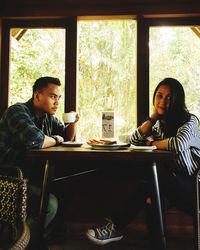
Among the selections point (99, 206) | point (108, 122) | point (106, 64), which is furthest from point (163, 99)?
point (99, 206)

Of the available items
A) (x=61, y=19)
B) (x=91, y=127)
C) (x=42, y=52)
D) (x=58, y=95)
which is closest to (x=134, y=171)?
(x=91, y=127)

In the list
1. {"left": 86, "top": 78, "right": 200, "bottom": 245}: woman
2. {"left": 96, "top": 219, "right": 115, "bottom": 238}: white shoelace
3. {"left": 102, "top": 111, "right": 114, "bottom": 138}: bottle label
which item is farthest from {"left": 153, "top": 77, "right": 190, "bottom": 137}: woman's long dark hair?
{"left": 96, "top": 219, "right": 115, "bottom": 238}: white shoelace

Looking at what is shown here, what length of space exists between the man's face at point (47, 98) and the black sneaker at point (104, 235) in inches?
34.8

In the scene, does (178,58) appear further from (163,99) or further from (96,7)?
(96,7)

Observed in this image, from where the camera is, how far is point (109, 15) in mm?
2377

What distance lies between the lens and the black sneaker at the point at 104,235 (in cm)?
175

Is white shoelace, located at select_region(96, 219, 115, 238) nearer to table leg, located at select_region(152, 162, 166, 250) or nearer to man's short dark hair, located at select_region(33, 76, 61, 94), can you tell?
table leg, located at select_region(152, 162, 166, 250)

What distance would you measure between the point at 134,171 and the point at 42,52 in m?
1.36

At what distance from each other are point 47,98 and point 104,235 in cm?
101

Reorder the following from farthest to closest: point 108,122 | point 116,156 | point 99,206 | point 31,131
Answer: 1. point 99,206
2. point 108,122
3. point 31,131
4. point 116,156

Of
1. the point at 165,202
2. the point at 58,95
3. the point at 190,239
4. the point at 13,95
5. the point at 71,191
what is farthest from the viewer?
the point at 13,95

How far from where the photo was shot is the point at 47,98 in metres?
1.90

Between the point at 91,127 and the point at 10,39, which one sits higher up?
the point at 10,39

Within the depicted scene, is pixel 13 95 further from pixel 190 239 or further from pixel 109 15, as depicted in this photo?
pixel 190 239
